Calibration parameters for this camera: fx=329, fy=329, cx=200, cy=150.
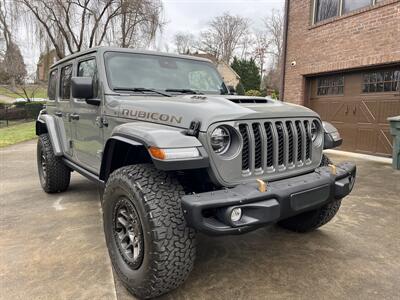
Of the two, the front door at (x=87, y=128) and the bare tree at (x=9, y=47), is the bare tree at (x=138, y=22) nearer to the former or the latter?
the bare tree at (x=9, y=47)

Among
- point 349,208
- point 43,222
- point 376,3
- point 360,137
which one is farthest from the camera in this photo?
point 360,137

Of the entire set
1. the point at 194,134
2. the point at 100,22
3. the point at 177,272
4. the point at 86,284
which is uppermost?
the point at 100,22

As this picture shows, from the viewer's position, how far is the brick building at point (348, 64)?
765 cm

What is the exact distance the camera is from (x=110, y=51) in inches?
131

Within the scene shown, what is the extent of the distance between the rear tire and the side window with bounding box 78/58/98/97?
7.56 ft

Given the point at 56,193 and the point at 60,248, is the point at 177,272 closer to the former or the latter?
the point at 60,248

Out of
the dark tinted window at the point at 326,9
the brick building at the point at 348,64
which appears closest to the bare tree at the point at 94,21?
the brick building at the point at 348,64

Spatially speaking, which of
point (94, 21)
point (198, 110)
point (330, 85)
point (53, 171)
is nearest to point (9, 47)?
point (94, 21)

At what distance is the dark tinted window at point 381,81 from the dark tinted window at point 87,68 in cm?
702

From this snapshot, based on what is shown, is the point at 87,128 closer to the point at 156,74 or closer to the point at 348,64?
the point at 156,74

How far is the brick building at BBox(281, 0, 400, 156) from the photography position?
7.65 meters

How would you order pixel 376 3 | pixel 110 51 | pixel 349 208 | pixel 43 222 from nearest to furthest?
pixel 110 51 → pixel 43 222 → pixel 349 208 → pixel 376 3

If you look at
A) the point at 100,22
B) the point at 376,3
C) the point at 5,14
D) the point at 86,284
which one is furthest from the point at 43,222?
the point at 5,14

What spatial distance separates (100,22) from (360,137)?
48.7ft
